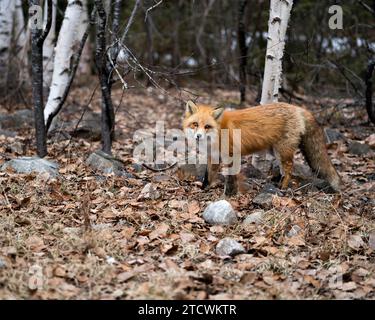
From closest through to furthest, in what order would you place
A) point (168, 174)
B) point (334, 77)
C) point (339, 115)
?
point (168, 174) → point (339, 115) → point (334, 77)

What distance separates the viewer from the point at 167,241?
438cm

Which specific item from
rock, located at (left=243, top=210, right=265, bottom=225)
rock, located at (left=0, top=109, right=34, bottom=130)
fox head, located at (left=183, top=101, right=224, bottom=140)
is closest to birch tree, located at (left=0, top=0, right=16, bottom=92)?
rock, located at (left=0, top=109, right=34, bottom=130)

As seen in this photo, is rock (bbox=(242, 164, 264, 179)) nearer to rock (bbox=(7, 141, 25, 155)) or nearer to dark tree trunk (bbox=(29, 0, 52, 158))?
dark tree trunk (bbox=(29, 0, 52, 158))

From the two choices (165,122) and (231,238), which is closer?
(231,238)

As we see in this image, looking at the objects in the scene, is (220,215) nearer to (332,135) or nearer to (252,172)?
(252,172)

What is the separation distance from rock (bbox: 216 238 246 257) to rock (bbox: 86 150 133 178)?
225cm

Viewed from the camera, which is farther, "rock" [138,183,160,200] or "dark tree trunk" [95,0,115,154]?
"dark tree trunk" [95,0,115,154]

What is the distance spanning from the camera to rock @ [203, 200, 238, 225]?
478 cm

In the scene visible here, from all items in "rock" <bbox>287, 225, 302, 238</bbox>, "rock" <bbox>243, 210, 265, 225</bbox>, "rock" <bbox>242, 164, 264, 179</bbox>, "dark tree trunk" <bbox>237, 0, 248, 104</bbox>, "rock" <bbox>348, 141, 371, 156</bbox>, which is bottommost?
"rock" <bbox>287, 225, 302, 238</bbox>

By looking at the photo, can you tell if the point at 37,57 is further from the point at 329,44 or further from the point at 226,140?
the point at 329,44

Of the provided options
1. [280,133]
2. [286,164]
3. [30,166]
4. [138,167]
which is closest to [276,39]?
[280,133]

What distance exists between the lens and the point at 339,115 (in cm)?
988
